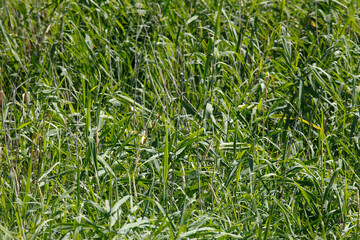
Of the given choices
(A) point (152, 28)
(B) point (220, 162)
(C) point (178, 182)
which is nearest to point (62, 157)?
(C) point (178, 182)

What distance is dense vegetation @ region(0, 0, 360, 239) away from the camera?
2135 mm

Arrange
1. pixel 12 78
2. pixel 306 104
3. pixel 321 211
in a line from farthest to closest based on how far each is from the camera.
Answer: pixel 12 78
pixel 306 104
pixel 321 211

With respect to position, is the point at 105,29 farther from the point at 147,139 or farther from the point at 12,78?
the point at 147,139

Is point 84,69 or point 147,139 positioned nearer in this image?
point 147,139

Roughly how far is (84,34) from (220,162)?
194 centimetres

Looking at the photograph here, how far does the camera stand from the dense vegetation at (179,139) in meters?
2.13

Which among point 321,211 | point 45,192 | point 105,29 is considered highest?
point 105,29

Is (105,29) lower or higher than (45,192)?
higher

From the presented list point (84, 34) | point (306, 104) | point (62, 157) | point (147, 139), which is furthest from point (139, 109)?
point (84, 34)

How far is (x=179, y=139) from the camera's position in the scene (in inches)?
106

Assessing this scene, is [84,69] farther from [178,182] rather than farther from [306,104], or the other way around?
[306,104]

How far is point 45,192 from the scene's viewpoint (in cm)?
232

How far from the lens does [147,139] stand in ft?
8.84

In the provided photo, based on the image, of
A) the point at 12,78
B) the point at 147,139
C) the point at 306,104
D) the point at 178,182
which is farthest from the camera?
the point at 12,78
